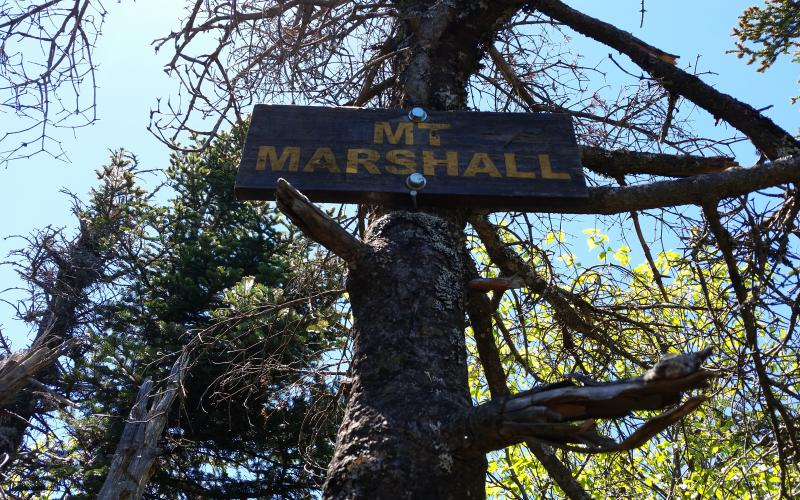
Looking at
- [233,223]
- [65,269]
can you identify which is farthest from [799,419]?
[65,269]

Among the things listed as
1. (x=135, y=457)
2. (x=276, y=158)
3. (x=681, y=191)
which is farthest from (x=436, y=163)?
(x=135, y=457)

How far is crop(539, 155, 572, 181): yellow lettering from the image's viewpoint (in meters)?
2.96

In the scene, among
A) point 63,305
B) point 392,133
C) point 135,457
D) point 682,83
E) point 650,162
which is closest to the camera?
point 392,133

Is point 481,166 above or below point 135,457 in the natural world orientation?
below

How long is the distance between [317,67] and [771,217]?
2737 millimetres

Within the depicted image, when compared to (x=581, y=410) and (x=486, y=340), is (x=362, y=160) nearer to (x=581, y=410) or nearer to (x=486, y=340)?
(x=486, y=340)

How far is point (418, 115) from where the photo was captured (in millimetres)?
3162

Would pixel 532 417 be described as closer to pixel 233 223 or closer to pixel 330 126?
pixel 330 126

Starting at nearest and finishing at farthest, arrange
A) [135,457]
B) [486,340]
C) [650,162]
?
1. [650,162]
2. [486,340]
3. [135,457]

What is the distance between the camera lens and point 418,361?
2340 mm

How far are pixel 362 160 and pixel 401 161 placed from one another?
0.53 ft

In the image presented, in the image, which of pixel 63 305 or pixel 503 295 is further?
pixel 63 305

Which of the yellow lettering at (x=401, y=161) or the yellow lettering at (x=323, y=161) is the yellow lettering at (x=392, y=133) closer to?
the yellow lettering at (x=401, y=161)

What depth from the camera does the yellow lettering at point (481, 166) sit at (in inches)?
117
